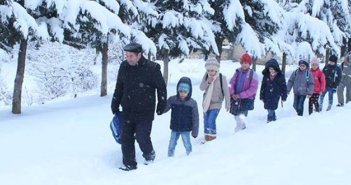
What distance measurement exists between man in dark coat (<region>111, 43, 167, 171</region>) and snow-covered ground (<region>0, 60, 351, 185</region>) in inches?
12.8

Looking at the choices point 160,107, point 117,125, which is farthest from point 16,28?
point 160,107

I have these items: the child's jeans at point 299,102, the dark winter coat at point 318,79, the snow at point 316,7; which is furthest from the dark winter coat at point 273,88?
the snow at point 316,7

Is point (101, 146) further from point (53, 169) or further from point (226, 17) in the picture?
point (226, 17)

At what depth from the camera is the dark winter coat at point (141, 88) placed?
6652 millimetres

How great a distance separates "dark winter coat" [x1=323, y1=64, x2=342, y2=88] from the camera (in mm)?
13117

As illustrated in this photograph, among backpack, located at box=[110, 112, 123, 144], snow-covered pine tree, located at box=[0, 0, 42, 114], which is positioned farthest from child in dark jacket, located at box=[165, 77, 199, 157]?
snow-covered pine tree, located at box=[0, 0, 42, 114]

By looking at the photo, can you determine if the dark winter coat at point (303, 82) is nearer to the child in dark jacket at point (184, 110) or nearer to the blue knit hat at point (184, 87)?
the child in dark jacket at point (184, 110)

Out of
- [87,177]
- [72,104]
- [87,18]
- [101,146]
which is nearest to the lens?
[87,177]

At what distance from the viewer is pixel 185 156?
7102 mm

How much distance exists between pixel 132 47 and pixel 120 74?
48 centimetres

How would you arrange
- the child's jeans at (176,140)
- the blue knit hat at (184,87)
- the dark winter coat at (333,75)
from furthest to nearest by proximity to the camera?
the dark winter coat at (333,75) → the child's jeans at (176,140) → the blue knit hat at (184,87)

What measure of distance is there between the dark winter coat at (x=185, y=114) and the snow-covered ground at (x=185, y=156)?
14.1 inches

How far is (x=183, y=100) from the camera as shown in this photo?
24.6 feet

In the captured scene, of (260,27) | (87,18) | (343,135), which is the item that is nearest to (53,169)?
(343,135)
